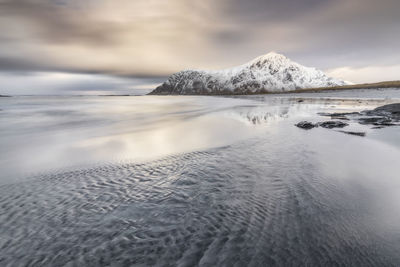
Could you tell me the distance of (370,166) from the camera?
7477 mm

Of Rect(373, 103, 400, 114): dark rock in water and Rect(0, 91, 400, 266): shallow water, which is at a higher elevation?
Rect(373, 103, 400, 114): dark rock in water

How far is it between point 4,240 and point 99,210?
1627 mm

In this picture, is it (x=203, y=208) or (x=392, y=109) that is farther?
(x=392, y=109)

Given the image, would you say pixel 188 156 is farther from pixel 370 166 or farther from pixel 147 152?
pixel 370 166

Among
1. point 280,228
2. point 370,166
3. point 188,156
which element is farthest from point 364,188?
point 188,156

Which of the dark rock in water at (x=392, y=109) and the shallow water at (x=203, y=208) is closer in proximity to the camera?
the shallow water at (x=203, y=208)

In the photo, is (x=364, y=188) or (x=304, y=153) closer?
(x=364, y=188)

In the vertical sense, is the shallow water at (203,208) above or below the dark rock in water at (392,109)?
below

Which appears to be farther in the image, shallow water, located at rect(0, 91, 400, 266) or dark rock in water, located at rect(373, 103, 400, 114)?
dark rock in water, located at rect(373, 103, 400, 114)

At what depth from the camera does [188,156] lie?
895cm

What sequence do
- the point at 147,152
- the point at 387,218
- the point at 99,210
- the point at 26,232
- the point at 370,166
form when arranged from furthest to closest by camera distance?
the point at 147,152, the point at 370,166, the point at 99,210, the point at 387,218, the point at 26,232

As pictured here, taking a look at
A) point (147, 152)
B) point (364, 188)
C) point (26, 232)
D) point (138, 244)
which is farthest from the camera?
point (147, 152)

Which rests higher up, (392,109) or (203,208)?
(392,109)

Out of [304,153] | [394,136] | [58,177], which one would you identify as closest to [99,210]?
[58,177]
